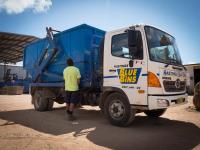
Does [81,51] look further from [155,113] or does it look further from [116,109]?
[155,113]

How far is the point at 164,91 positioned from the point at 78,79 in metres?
2.83

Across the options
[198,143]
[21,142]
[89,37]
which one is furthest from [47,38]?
[198,143]

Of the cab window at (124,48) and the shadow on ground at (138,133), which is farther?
the cab window at (124,48)

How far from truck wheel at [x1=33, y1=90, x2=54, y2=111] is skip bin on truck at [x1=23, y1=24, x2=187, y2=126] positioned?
41.9 inches

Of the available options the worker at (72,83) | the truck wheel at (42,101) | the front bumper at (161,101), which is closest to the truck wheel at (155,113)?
the front bumper at (161,101)

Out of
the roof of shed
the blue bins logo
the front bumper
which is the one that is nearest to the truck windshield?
the blue bins logo

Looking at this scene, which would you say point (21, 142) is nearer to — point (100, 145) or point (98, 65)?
point (100, 145)

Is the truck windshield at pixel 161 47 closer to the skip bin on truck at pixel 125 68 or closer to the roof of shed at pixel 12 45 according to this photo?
the skip bin on truck at pixel 125 68

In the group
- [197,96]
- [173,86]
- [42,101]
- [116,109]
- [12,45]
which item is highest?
[12,45]

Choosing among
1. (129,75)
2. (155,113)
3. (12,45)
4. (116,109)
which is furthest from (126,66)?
(12,45)

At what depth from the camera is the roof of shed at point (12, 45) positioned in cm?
2017

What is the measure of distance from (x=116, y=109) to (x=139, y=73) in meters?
1.24

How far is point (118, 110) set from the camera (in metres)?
5.88

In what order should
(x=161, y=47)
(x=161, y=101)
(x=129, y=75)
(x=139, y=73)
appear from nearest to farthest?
(x=161, y=101), (x=139, y=73), (x=129, y=75), (x=161, y=47)
